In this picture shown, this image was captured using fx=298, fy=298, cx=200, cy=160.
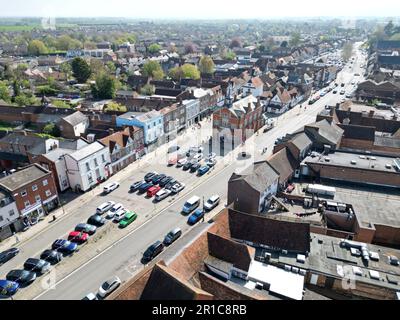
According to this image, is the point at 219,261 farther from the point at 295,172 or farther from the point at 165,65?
the point at 165,65

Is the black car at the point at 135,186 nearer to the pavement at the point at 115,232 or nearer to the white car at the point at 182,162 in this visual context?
the pavement at the point at 115,232

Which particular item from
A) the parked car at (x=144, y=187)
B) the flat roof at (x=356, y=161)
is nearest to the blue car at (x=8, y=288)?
the parked car at (x=144, y=187)

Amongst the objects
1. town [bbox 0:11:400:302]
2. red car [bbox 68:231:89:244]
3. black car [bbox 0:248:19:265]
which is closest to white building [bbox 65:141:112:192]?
town [bbox 0:11:400:302]

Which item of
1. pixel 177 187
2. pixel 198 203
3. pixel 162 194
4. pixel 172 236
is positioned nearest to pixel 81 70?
pixel 177 187

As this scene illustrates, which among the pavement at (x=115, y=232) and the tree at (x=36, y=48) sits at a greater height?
the tree at (x=36, y=48)

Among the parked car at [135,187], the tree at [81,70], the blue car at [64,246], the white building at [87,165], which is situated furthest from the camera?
the tree at [81,70]

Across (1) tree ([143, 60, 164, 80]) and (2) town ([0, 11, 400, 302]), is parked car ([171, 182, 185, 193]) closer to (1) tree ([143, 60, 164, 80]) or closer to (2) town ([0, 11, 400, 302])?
(2) town ([0, 11, 400, 302])

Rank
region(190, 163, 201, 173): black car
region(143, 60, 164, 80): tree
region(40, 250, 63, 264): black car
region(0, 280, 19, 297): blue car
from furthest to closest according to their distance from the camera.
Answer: region(143, 60, 164, 80): tree < region(190, 163, 201, 173): black car < region(40, 250, 63, 264): black car < region(0, 280, 19, 297): blue car
